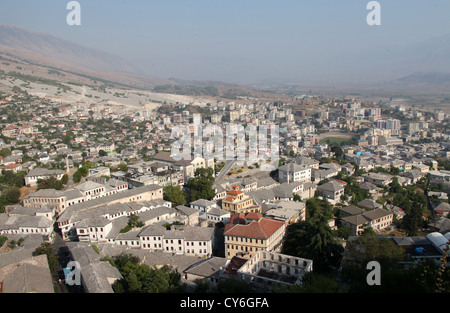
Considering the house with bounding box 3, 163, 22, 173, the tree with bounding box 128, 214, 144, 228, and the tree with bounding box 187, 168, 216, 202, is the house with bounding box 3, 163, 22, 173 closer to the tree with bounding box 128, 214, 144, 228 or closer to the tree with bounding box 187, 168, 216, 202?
the tree with bounding box 128, 214, 144, 228

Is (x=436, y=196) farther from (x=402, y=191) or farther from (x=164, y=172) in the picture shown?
(x=164, y=172)

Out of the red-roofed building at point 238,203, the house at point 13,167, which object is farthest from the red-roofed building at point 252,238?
the house at point 13,167

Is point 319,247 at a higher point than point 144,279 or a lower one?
higher

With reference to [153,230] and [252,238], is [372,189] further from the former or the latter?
[153,230]

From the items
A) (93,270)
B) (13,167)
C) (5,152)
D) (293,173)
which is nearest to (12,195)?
(13,167)

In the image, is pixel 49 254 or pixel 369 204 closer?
pixel 49 254
